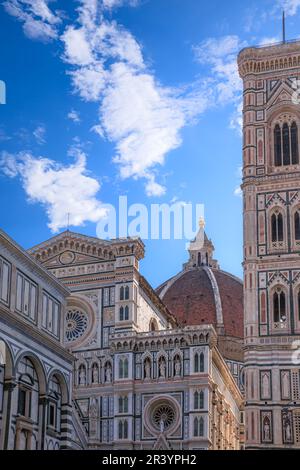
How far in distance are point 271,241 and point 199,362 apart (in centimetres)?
773

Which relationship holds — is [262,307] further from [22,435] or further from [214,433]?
[22,435]

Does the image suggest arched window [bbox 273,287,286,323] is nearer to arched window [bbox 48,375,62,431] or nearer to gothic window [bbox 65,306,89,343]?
gothic window [bbox 65,306,89,343]

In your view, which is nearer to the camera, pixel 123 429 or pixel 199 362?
pixel 199 362

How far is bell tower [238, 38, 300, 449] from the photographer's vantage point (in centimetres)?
4472

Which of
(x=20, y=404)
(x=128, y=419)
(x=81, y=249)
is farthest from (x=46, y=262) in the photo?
(x=20, y=404)

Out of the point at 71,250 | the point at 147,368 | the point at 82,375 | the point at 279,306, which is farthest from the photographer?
the point at 71,250

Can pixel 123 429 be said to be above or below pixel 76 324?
below

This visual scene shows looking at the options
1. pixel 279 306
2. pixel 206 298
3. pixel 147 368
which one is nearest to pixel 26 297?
pixel 147 368

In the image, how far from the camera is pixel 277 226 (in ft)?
159

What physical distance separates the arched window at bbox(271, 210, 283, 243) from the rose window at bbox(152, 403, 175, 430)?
1054cm

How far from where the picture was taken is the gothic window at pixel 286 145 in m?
50.3

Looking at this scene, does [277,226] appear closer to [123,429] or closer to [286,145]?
[286,145]

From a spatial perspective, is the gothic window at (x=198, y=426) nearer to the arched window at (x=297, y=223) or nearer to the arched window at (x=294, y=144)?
the arched window at (x=297, y=223)

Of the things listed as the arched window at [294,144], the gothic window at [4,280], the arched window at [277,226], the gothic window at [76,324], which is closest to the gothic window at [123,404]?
the gothic window at [76,324]
